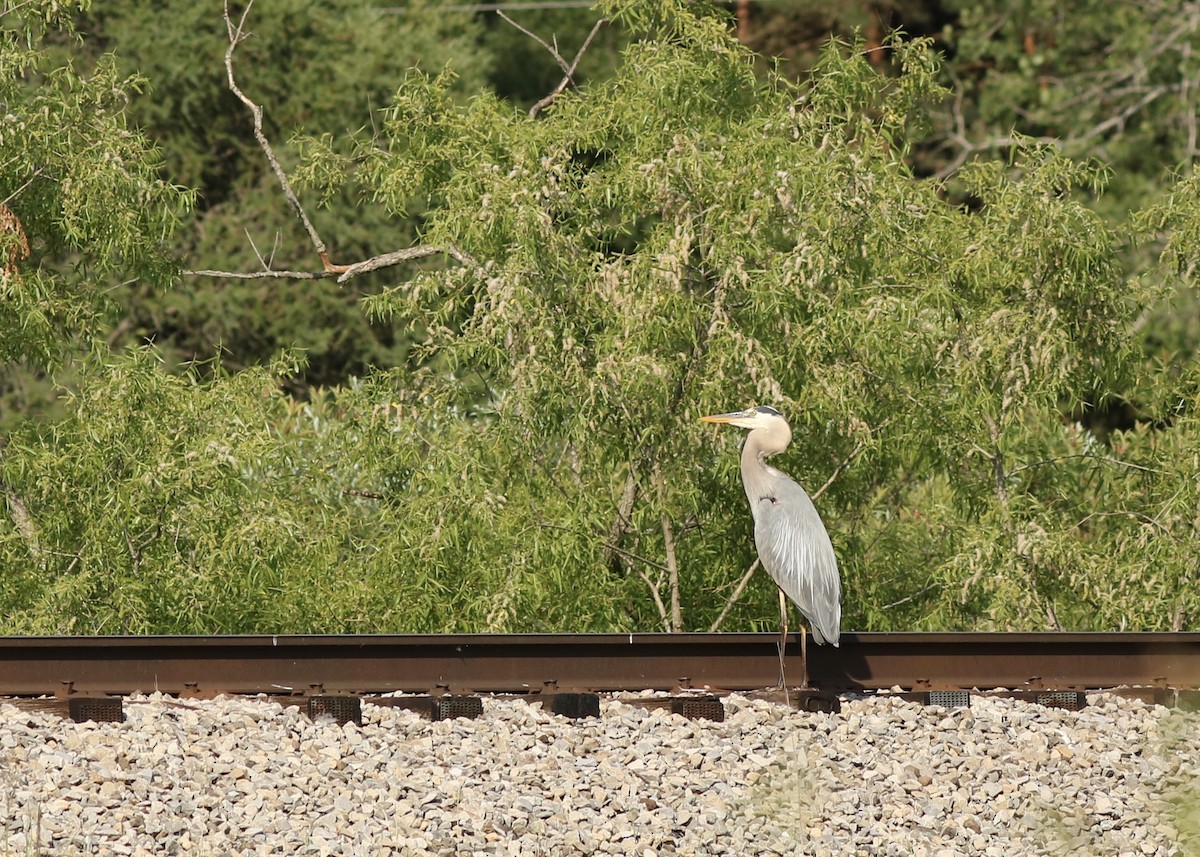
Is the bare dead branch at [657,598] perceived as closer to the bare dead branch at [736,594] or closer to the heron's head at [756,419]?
the bare dead branch at [736,594]

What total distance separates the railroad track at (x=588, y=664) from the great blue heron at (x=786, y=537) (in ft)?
0.84

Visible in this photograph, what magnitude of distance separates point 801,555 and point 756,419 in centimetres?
83

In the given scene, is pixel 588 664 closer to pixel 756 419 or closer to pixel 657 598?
pixel 756 419

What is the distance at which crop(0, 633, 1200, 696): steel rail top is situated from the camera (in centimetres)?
681

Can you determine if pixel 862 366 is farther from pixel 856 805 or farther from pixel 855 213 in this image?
pixel 856 805

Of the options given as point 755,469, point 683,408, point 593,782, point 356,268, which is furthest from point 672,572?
point 593,782

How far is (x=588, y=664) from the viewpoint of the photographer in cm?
702

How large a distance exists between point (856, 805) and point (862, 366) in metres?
3.73

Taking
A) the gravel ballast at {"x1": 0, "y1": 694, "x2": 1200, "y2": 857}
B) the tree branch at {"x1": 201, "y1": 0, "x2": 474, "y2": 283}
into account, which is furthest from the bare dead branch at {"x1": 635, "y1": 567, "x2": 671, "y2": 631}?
the gravel ballast at {"x1": 0, "y1": 694, "x2": 1200, "y2": 857}

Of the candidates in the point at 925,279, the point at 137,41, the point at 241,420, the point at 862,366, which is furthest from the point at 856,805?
the point at 137,41

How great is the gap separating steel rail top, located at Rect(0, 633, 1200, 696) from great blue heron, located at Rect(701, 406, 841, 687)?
0.24m

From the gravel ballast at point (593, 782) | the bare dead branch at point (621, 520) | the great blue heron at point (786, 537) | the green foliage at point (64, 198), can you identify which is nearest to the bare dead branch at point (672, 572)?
the bare dead branch at point (621, 520)

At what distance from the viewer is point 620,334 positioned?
8.59 meters

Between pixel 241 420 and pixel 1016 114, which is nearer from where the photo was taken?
pixel 241 420
